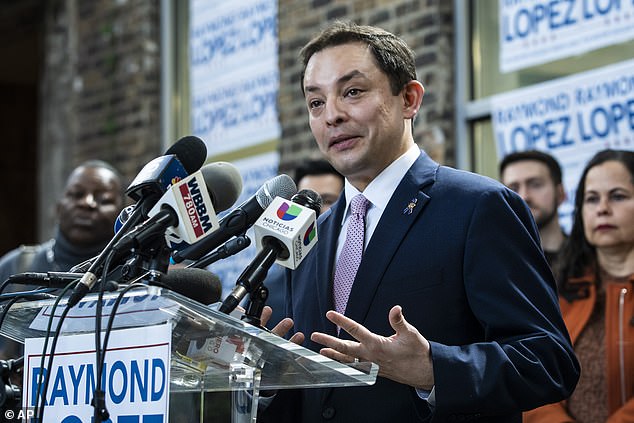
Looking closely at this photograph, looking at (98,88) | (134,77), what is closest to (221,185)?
(134,77)

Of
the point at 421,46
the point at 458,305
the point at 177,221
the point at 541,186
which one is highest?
the point at 421,46

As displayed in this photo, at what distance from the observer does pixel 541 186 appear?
5.54m

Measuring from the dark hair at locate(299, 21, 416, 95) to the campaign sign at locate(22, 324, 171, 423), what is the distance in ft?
3.83

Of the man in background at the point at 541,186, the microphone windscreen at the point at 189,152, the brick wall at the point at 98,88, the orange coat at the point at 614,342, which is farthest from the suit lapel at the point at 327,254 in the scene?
the brick wall at the point at 98,88

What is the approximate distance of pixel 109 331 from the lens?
242 centimetres

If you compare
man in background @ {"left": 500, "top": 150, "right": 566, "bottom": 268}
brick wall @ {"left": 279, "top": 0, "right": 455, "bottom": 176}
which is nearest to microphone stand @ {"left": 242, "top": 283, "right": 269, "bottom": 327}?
man in background @ {"left": 500, "top": 150, "right": 566, "bottom": 268}

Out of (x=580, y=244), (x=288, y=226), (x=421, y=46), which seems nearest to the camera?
(x=288, y=226)

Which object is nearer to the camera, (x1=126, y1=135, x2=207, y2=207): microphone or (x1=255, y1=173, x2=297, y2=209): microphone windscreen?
(x1=126, y1=135, x2=207, y2=207): microphone

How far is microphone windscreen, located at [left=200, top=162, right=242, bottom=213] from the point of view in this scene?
9.38 feet

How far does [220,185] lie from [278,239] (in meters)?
0.28

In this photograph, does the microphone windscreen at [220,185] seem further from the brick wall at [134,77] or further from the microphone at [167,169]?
the brick wall at [134,77]

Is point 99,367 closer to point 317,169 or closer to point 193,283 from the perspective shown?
point 193,283

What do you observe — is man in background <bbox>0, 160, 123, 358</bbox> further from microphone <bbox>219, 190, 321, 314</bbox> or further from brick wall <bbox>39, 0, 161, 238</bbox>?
microphone <bbox>219, 190, 321, 314</bbox>

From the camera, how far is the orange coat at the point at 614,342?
464cm
